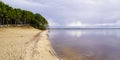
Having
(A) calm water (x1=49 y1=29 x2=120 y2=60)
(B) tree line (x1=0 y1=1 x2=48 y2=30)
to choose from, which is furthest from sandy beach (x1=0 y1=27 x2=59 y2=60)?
(B) tree line (x1=0 y1=1 x2=48 y2=30)

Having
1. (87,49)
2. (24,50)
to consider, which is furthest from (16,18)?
(24,50)

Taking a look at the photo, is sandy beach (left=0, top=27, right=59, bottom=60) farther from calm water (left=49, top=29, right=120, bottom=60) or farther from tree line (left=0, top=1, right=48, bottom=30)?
tree line (left=0, top=1, right=48, bottom=30)

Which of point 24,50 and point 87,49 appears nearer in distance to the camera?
point 24,50

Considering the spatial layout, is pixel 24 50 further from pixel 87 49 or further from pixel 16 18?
pixel 16 18

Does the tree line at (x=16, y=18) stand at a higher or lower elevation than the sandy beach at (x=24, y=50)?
higher

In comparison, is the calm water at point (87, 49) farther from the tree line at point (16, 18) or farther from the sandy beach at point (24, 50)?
the tree line at point (16, 18)

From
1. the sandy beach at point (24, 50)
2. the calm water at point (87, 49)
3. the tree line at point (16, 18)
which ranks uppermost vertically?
the tree line at point (16, 18)

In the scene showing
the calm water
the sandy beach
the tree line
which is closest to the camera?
the sandy beach

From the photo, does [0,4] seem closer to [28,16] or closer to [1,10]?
[1,10]

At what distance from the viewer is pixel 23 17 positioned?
11656 centimetres

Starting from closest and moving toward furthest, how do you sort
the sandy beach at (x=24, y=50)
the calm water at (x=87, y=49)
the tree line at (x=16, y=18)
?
the sandy beach at (x=24, y=50) < the calm water at (x=87, y=49) < the tree line at (x=16, y=18)

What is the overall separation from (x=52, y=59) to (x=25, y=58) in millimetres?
3498

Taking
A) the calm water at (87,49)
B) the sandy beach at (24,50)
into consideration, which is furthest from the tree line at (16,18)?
the sandy beach at (24,50)

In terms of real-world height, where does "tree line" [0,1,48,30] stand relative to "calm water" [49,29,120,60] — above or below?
above
